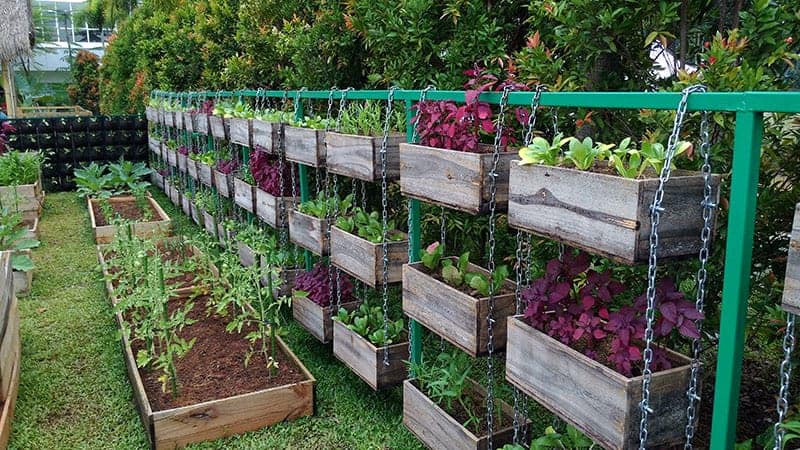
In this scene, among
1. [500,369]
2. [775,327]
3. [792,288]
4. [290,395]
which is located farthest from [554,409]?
[500,369]

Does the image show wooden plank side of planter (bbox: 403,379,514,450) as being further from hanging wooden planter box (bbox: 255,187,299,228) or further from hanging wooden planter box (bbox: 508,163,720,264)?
hanging wooden planter box (bbox: 255,187,299,228)

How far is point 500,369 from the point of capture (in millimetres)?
4250

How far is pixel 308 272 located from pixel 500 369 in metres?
1.43

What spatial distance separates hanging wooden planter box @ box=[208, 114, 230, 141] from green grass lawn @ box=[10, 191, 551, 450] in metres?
1.78

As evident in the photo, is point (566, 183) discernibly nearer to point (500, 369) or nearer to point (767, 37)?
point (767, 37)

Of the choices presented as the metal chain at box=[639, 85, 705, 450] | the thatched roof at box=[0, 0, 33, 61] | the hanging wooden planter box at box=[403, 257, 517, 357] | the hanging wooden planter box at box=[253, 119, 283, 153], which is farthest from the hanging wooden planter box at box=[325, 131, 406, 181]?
the thatched roof at box=[0, 0, 33, 61]

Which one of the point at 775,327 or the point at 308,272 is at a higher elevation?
the point at 775,327

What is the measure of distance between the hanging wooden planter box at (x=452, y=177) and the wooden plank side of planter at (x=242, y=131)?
8.40ft

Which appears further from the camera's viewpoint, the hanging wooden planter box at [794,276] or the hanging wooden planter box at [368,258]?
the hanging wooden planter box at [368,258]

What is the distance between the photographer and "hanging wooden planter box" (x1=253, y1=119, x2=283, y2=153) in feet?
15.6

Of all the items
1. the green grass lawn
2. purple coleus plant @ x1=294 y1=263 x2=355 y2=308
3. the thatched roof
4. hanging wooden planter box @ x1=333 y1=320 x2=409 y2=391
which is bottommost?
the green grass lawn

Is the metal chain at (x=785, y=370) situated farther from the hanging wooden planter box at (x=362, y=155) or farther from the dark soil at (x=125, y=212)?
the dark soil at (x=125, y=212)

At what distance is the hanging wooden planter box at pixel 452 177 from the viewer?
2537 mm

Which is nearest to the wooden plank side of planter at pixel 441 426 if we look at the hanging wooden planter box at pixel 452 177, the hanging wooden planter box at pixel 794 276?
the hanging wooden planter box at pixel 452 177
